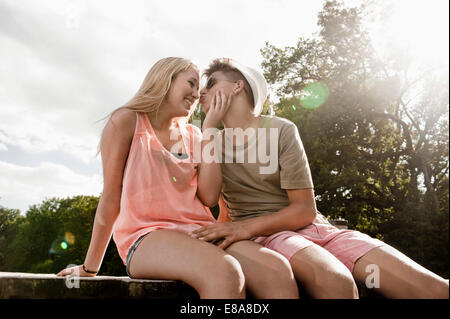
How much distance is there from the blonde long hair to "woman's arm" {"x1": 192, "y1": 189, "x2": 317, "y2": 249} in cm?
100

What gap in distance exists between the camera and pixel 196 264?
1933 mm

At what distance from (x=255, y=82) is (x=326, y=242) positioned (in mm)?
1341

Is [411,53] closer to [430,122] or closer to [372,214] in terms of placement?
[430,122]

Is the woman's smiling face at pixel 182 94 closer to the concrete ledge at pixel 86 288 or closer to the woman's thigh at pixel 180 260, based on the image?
the woman's thigh at pixel 180 260

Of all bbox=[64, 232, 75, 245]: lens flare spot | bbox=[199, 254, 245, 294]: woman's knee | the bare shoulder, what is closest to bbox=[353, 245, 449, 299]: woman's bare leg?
bbox=[199, 254, 245, 294]: woman's knee

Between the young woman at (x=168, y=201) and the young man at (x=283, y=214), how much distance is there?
153 millimetres

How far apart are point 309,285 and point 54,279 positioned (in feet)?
4.31

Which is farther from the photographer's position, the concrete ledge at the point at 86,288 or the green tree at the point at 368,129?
the green tree at the point at 368,129

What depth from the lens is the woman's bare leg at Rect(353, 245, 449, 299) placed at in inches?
82.6

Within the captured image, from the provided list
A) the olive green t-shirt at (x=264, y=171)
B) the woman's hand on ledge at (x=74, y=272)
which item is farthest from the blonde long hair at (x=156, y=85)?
the woman's hand on ledge at (x=74, y=272)

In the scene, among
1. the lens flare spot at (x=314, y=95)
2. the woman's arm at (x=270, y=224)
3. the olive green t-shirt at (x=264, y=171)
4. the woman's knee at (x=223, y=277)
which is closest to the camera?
the woman's knee at (x=223, y=277)

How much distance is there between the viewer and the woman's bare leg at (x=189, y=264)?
1.85 m

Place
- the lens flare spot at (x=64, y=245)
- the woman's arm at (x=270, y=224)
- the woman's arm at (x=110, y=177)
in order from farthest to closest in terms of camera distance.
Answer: the lens flare spot at (x=64, y=245) → the woman's arm at (x=110, y=177) → the woman's arm at (x=270, y=224)

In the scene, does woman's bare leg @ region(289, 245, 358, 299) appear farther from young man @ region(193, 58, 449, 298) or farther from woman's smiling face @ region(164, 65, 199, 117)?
woman's smiling face @ region(164, 65, 199, 117)
